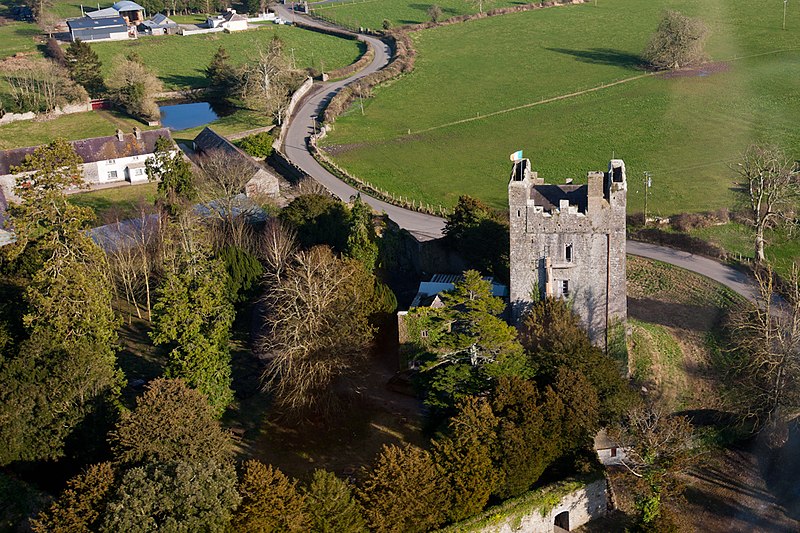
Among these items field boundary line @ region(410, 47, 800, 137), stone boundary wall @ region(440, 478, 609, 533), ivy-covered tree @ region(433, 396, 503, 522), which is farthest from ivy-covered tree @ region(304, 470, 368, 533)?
field boundary line @ region(410, 47, 800, 137)

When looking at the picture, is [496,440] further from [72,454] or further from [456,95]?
[456,95]

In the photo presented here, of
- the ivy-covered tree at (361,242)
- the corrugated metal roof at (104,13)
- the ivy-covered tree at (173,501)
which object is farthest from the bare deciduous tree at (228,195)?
the corrugated metal roof at (104,13)

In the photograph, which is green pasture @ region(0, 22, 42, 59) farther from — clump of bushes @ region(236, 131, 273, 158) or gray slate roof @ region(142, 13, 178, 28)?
clump of bushes @ region(236, 131, 273, 158)

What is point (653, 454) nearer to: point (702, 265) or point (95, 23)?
point (702, 265)

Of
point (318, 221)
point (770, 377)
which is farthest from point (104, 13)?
point (770, 377)

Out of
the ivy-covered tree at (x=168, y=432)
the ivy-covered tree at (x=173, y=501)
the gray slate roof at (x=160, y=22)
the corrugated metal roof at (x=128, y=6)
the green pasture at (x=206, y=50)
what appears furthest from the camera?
the corrugated metal roof at (x=128, y=6)

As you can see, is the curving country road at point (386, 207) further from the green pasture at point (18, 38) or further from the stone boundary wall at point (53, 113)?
the green pasture at point (18, 38)

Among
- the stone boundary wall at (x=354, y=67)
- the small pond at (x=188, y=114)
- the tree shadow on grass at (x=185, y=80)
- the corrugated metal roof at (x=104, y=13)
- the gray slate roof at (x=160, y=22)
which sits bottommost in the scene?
the small pond at (x=188, y=114)
